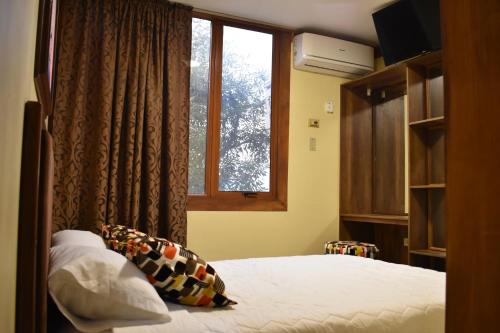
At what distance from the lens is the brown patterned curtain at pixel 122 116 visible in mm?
2955

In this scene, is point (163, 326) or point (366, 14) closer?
point (163, 326)

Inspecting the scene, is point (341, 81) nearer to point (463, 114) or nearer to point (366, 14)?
point (366, 14)

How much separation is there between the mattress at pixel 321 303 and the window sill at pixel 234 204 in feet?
3.87

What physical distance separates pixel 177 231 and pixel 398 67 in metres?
2.27

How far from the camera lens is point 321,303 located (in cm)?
161

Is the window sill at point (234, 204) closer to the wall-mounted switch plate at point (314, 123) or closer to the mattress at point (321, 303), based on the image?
the wall-mounted switch plate at point (314, 123)

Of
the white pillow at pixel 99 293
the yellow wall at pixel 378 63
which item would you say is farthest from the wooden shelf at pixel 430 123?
the white pillow at pixel 99 293

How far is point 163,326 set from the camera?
1277 mm

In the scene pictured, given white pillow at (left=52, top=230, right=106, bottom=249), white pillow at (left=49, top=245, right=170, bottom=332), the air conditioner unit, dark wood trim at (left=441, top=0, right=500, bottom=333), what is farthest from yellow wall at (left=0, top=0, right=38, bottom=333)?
the air conditioner unit

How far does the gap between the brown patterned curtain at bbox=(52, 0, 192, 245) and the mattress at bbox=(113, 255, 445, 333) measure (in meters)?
1.05

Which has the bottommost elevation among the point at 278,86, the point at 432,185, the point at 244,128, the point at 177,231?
the point at 177,231

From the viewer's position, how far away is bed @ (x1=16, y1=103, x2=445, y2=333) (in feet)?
2.70

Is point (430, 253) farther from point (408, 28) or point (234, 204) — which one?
point (408, 28)

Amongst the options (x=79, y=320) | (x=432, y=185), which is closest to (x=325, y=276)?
(x=79, y=320)
